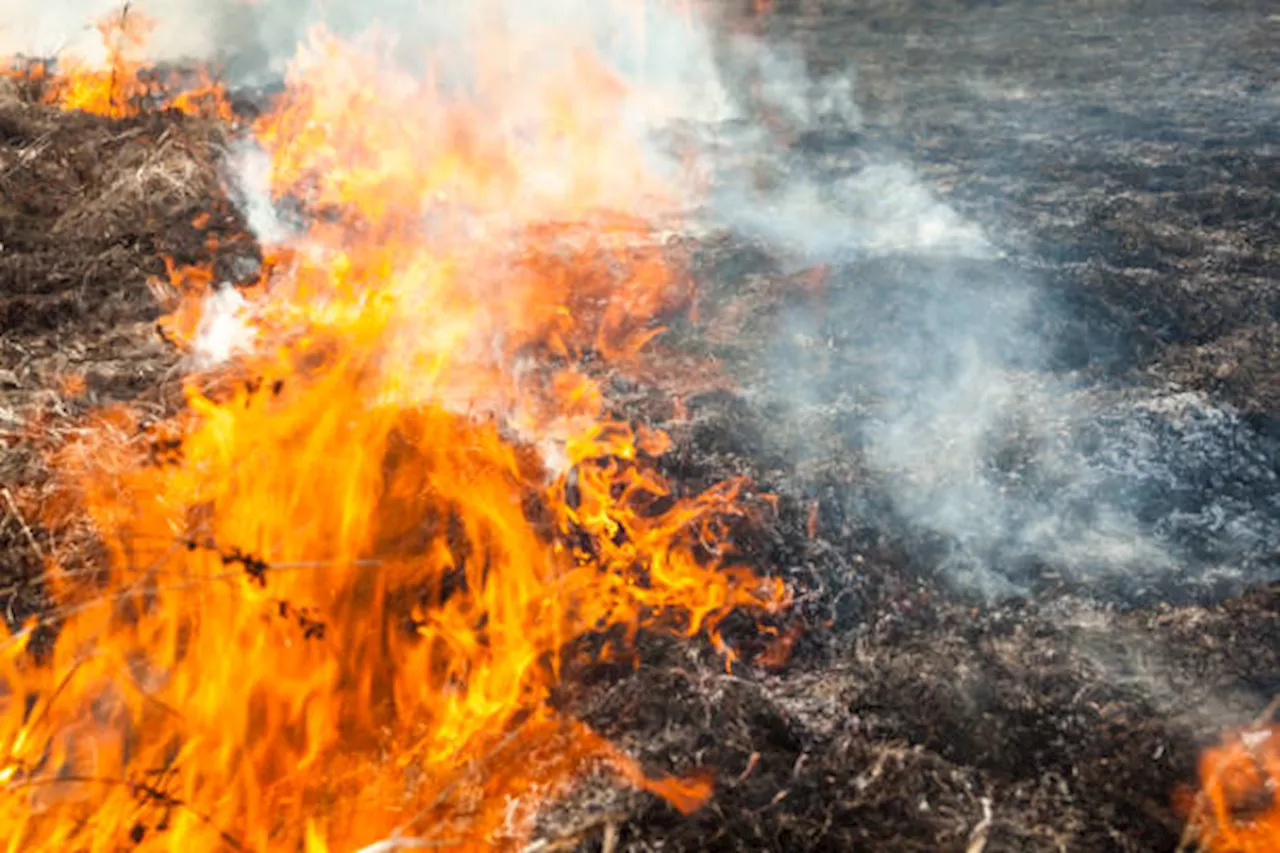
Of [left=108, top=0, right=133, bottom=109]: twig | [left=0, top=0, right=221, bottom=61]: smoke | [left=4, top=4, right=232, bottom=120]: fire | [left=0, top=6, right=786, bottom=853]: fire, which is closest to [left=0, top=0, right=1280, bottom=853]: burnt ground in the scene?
[left=0, top=6, right=786, bottom=853]: fire

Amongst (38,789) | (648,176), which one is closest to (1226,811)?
(38,789)

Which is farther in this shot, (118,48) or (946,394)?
(118,48)

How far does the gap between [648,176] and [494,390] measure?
4.53m

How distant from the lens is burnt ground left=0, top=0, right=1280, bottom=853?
3275 mm

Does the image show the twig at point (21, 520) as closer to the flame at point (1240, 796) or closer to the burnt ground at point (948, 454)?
the burnt ground at point (948, 454)

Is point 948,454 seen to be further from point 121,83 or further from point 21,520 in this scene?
point 121,83

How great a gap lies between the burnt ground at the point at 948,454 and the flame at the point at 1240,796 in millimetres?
86

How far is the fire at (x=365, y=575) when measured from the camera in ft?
10.8

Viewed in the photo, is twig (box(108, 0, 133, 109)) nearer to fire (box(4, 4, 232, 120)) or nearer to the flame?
fire (box(4, 4, 232, 120))

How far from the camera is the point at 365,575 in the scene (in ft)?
13.5

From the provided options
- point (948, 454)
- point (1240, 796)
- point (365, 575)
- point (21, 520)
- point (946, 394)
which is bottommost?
point (1240, 796)

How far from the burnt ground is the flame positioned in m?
0.09

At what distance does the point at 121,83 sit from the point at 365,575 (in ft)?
29.6

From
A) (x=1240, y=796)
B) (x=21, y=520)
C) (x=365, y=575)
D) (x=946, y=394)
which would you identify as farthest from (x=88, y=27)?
(x=1240, y=796)
